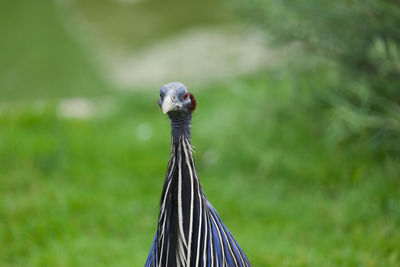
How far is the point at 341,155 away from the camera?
3.75 metres

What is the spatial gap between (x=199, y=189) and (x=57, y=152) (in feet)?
8.37

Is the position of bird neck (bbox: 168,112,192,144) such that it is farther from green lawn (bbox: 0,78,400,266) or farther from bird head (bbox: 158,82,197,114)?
green lawn (bbox: 0,78,400,266)

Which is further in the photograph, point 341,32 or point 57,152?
point 57,152

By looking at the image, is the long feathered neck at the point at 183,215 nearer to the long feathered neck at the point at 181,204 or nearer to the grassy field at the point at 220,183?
the long feathered neck at the point at 181,204

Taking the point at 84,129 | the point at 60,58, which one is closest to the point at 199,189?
the point at 84,129

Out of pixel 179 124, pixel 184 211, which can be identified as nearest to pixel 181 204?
pixel 184 211

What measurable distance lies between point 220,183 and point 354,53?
1503 mm

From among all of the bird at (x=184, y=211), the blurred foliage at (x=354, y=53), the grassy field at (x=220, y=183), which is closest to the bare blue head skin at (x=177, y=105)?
the bird at (x=184, y=211)

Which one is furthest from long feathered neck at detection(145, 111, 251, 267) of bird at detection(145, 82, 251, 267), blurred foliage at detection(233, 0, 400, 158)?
blurred foliage at detection(233, 0, 400, 158)

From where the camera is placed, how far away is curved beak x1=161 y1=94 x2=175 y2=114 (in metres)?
1.68

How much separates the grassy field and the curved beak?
1.49 metres

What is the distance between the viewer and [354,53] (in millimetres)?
3473

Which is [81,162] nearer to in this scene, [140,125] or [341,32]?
[140,125]

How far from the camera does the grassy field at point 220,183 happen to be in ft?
9.97
